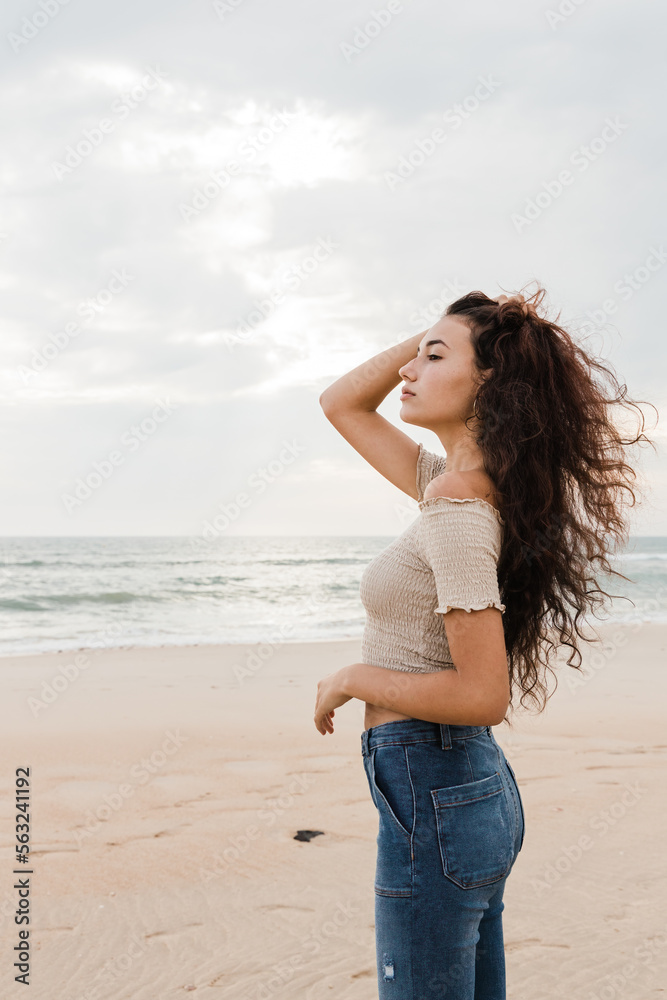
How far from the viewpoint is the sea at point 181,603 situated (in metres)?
14.5

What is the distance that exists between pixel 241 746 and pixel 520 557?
5.25m

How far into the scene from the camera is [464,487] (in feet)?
4.81

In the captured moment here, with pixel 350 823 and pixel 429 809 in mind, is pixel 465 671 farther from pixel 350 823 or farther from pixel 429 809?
pixel 350 823

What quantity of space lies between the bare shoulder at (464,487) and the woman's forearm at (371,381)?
0.62m

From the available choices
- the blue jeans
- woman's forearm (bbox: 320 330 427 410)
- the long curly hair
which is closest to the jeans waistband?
the blue jeans

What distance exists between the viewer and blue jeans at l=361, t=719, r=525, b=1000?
138cm

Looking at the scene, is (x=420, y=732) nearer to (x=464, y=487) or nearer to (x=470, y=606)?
(x=470, y=606)

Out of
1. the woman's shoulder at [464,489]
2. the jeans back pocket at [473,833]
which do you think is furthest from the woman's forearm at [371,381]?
the jeans back pocket at [473,833]

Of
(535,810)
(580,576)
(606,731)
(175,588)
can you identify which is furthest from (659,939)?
(175,588)

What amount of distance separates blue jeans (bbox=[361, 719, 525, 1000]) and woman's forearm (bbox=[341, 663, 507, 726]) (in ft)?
0.22

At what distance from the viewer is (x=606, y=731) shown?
6.85 m

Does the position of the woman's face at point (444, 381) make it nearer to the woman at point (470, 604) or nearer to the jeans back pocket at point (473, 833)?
the woman at point (470, 604)

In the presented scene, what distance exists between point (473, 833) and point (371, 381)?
3.94 feet

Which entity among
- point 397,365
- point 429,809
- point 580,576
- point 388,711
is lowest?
point 429,809
